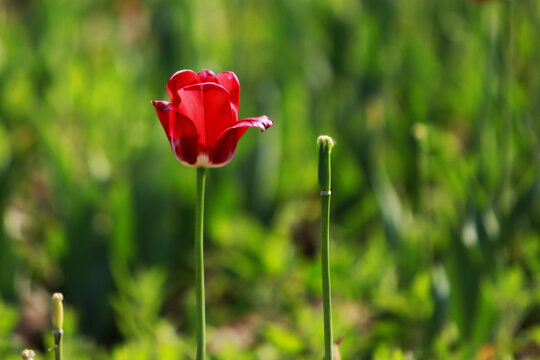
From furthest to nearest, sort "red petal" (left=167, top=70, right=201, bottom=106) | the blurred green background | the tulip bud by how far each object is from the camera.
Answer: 1. the blurred green background
2. "red petal" (left=167, top=70, right=201, bottom=106)
3. the tulip bud

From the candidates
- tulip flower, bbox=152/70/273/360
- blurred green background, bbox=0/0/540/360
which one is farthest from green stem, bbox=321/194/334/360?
blurred green background, bbox=0/0/540/360

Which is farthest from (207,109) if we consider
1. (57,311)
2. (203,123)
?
(57,311)

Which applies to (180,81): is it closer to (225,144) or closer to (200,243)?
(225,144)

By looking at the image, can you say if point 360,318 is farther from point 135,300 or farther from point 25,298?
point 25,298

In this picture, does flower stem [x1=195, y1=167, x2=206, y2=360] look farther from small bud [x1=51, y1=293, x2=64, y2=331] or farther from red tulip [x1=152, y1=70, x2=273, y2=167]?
small bud [x1=51, y1=293, x2=64, y2=331]

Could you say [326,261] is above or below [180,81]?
below
